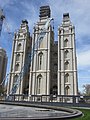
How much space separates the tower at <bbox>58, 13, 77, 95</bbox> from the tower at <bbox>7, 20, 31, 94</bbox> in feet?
52.6

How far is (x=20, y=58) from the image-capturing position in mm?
67875

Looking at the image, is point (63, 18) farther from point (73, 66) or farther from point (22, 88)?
point (22, 88)

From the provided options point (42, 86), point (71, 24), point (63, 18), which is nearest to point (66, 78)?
point (42, 86)

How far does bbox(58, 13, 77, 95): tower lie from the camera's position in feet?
184

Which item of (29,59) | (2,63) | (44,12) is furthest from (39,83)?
(2,63)

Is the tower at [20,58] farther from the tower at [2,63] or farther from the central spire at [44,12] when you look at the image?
the tower at [2,63]

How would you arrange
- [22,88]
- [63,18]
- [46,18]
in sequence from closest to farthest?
[22,88] → [63,18] → [46,18]

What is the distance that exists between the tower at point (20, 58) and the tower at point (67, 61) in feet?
52.6

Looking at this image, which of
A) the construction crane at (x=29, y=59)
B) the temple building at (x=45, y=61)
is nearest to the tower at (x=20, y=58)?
the temple building at (x=45, y=61)

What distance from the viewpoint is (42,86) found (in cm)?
5900

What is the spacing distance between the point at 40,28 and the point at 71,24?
46.3ft

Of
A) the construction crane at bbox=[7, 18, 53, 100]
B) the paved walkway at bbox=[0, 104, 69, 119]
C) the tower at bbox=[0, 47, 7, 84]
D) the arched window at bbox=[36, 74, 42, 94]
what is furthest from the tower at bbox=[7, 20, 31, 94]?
the tower at bbox=[0, 47, 7, 84]

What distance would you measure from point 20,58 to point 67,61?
2108 cm

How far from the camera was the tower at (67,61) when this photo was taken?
56219 mm
